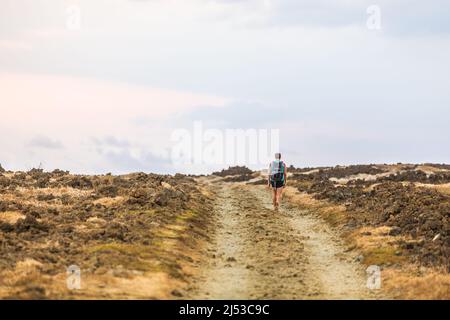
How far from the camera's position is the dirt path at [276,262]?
22.3 meters

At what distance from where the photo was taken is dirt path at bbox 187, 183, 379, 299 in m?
22.3

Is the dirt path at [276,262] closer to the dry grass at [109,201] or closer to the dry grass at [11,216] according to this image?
the dry grass at [109,201]

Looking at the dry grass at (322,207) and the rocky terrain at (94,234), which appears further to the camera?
the dry grass at (322,207)

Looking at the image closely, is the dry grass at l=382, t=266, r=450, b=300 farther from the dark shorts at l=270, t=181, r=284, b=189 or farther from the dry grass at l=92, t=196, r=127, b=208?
the dry grass at l=92, t=196, r=127, b=208

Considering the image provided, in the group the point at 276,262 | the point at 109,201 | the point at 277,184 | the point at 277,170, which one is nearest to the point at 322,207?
the point at 277,184

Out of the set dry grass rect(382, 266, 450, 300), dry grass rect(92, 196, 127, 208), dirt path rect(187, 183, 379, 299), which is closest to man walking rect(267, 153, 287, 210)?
dirt path rect(187, 183, 379, 299)

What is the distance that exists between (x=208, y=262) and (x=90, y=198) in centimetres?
1948

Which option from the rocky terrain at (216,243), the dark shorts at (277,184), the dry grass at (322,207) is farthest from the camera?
the dark shorts at (277,184)

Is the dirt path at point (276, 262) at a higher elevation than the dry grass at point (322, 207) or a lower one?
lower

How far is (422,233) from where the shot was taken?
31906 millimetres

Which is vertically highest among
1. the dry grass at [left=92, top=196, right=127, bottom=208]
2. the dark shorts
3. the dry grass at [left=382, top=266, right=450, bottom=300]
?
the dark shorts

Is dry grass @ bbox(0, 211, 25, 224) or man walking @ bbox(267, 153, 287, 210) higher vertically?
man walking @ bbox(267, 153, 287, 210)

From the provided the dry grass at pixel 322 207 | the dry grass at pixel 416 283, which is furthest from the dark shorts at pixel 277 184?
the dry grass at pixel 416 283
